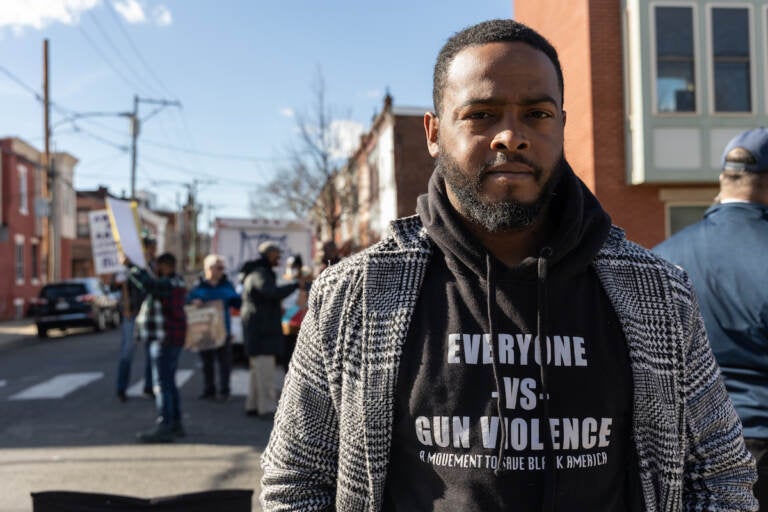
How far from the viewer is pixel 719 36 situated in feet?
47.8

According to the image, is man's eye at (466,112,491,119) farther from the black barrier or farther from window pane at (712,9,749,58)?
window pane at (712,9,749,58)

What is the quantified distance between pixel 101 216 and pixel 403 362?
9.67 m

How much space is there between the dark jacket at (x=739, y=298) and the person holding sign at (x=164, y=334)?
5.48 m

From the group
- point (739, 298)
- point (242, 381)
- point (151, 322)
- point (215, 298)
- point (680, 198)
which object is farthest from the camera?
point (680, 198)

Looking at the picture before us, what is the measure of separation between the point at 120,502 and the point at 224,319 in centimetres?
669

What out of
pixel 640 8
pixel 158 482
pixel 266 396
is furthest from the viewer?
pixel 640 8

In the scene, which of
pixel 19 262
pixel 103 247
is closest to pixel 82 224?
pixel 19 262

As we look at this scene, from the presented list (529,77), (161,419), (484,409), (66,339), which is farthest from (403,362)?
(66,339)

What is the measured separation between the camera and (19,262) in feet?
105

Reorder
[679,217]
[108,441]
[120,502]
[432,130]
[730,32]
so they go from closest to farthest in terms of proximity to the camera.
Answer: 1. [432,130]
2. [120,502]
3. [108,441]
4. [730,32]
5. [679,217]

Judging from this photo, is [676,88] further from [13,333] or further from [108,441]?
[13,333]

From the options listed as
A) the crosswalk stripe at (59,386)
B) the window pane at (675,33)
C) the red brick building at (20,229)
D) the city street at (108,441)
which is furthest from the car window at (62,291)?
the window pane at (675,33)

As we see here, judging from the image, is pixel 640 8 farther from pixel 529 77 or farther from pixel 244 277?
pixel 529 77

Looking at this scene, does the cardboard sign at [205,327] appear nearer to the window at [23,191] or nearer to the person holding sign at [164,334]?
the person holding sign at [164,334]
